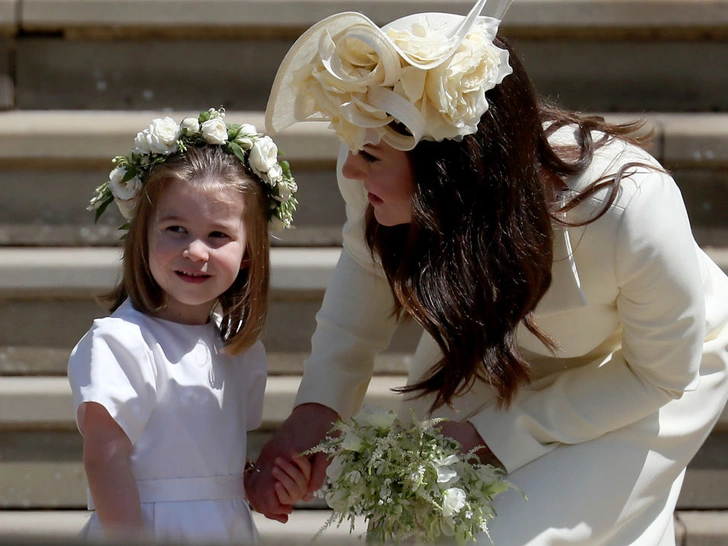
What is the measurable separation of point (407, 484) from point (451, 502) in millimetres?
102

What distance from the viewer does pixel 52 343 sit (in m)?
3.70

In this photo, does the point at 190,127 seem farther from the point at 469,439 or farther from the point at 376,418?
the point at 469,439

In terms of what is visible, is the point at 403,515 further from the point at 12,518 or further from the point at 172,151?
the point at 12,518

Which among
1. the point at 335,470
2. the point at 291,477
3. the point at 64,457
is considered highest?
the point at 335,470

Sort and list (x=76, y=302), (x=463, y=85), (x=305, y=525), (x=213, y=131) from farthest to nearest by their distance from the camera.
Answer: (x=76, y=302)
(x=305, y=525)
(x=213, y=131)
(x=463, y=85)

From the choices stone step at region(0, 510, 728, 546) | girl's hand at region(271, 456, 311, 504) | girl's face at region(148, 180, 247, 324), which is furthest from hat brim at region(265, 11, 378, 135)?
stone step at region(0, 510, 728, 546)

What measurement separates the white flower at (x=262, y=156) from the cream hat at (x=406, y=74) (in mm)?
316

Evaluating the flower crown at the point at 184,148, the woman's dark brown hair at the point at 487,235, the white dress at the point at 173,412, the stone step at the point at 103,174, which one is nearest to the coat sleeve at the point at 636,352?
the woman's dark brown hair at the point at 487,235

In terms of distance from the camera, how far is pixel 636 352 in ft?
8.00

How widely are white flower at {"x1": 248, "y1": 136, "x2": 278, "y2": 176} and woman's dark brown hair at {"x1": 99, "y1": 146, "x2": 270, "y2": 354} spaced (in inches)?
1.2

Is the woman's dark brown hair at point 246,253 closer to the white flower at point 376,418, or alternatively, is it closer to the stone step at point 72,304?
the white flower at point 376,418

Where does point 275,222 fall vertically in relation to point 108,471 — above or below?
above

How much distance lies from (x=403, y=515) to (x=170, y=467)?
58 cm

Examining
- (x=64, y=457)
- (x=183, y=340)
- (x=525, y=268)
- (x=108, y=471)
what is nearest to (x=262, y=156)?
(x=183, y=340)
